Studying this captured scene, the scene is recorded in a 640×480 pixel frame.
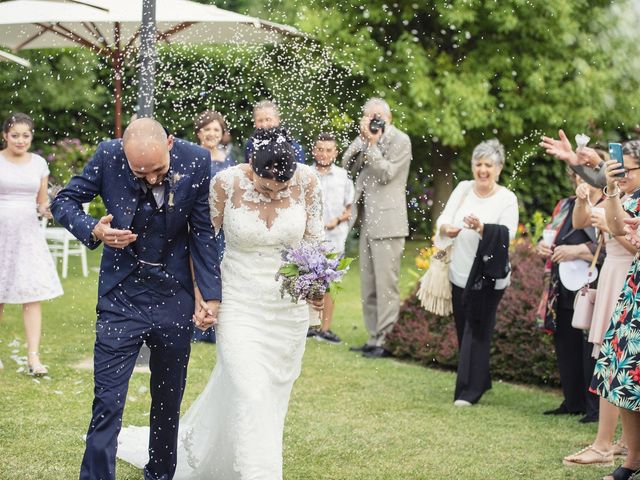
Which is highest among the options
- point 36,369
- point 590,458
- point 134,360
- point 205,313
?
point 205,313

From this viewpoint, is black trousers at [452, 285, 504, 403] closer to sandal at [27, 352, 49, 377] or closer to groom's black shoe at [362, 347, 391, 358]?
groom's black shoe at [362, 347, 391, 358]

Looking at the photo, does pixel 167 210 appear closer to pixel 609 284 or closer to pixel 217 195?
pixel 217 195

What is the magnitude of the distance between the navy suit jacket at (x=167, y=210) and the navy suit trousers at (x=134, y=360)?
0.37 feet

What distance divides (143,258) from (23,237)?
4.04 meters

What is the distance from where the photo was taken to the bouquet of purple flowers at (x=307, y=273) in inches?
220

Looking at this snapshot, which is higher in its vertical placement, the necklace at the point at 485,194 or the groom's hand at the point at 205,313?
the necklace at the point at 485,194

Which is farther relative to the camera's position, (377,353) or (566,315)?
(377,353)

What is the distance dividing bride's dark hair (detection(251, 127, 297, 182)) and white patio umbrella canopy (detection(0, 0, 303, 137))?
3.79m

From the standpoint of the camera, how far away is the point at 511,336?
9617mm

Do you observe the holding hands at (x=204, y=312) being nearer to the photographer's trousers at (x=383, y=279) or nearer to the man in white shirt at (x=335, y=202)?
the photographer's trousers at (x=383, y=279)

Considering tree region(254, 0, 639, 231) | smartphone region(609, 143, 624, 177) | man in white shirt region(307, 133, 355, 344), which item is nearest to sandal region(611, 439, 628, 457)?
smartphone region(609, 143, 624, 177)

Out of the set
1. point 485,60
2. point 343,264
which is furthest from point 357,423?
point 485,60

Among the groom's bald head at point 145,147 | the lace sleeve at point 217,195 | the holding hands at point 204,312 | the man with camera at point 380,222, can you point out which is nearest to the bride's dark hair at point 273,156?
the lace sleeve at point 217,195

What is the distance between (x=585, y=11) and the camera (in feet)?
66.3
